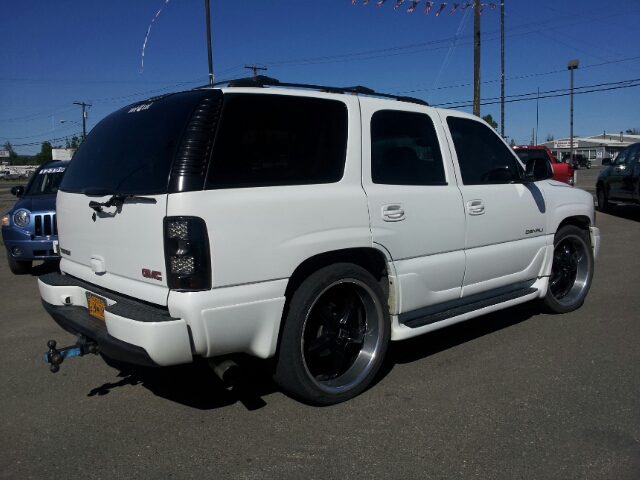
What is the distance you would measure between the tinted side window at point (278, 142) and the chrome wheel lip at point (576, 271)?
10.3 ft

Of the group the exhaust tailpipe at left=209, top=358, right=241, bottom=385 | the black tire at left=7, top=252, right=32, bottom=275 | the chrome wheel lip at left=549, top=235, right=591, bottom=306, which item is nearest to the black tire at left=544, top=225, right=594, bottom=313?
the chrome wheel lip at left=549, top=235, right=591, bottom=306

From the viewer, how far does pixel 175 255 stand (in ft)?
9.93

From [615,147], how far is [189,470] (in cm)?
9546

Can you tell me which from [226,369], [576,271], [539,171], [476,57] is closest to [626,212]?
[476,57]

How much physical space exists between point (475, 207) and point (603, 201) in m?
12.7

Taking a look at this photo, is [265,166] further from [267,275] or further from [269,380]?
[269,380]

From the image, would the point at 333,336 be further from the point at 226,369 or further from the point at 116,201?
the point at 116,201

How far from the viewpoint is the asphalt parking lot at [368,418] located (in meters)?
3.02

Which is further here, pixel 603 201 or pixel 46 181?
pixel 603 201

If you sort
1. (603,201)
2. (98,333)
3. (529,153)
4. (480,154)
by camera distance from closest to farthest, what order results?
1. (98,333)
2. (480,154)
3. (603,201)
4. (529,153)

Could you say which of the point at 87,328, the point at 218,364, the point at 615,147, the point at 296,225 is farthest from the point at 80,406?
the point at 615,147

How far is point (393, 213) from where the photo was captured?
153 inches

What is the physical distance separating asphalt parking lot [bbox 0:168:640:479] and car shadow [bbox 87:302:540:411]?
16mm

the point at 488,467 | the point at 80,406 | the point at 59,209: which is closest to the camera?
the point at 488,467
